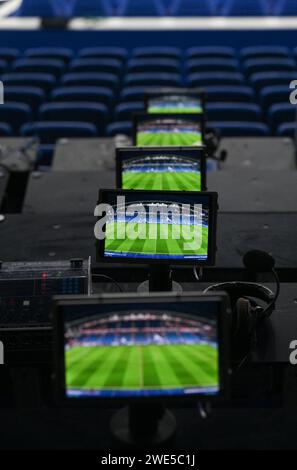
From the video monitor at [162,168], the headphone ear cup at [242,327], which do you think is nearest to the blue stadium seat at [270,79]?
the video monitor at [162,168]

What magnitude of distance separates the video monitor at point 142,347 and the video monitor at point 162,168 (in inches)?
70.7

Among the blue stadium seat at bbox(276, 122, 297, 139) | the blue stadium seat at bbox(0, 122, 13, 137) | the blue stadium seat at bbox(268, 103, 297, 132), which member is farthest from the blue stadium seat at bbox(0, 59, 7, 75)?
the blue stadium seat at bbox(276, 122, 297, 139)

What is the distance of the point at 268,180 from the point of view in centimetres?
505

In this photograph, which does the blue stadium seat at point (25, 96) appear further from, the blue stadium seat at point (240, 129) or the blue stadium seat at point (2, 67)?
the blue stadium seat at point (240, 129)

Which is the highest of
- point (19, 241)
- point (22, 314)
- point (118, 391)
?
point (19, 241)

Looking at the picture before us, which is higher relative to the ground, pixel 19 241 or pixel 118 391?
pixel 19 241

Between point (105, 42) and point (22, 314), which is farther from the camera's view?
point (105, 42)

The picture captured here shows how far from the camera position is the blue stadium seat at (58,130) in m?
6.92

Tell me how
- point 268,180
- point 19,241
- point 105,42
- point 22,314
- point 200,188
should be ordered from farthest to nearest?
point 105,42 → point 268,180 → point 200,188 → point 19,241 → point 22,314

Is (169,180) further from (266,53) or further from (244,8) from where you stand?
(244,8)
